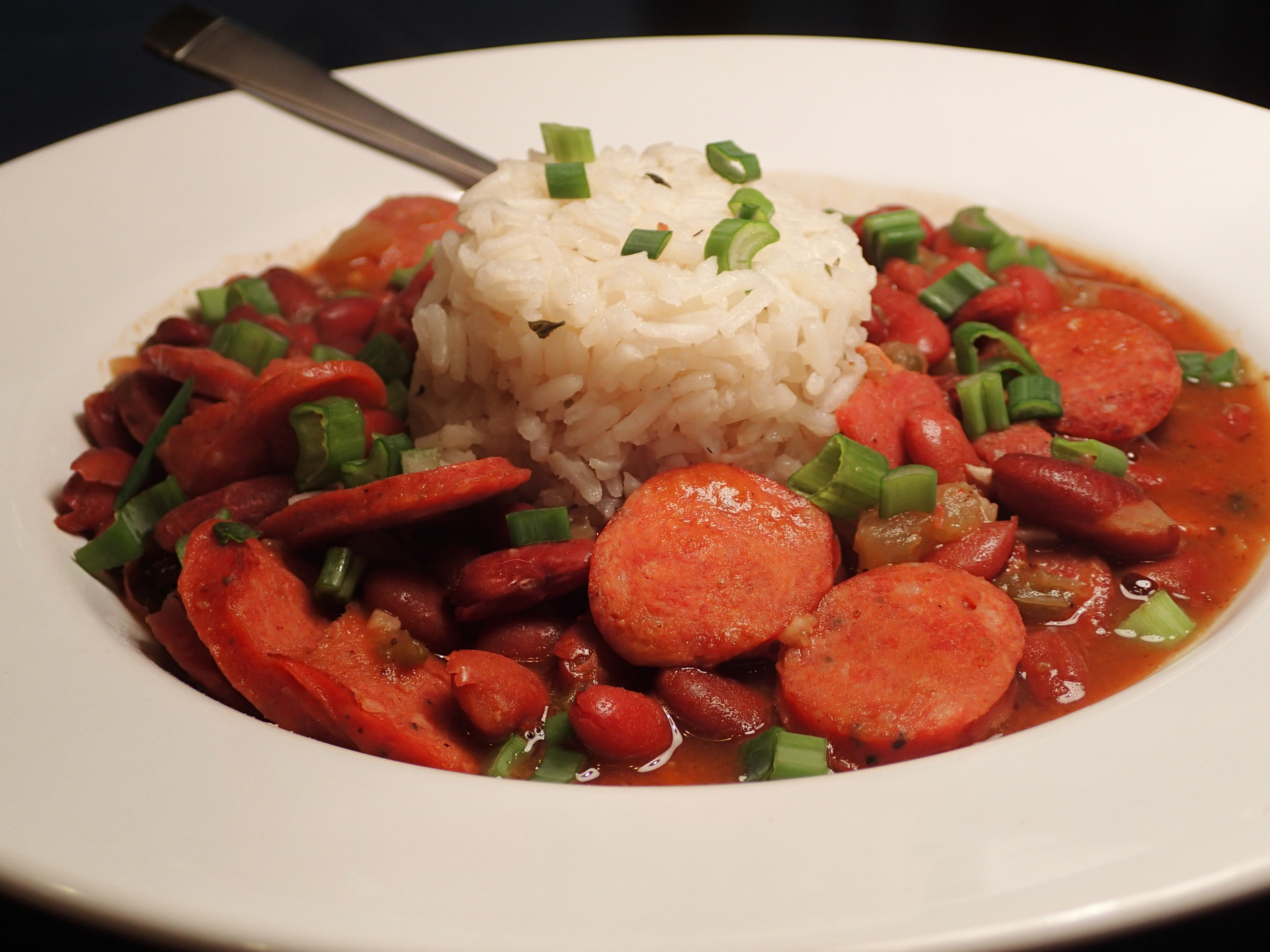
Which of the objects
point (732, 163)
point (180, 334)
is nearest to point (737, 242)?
point (732, 163)

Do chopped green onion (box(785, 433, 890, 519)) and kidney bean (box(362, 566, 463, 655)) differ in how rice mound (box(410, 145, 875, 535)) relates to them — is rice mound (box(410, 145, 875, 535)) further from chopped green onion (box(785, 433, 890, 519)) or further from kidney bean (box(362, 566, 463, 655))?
kidney bean (box(362, 566, 463, 655))

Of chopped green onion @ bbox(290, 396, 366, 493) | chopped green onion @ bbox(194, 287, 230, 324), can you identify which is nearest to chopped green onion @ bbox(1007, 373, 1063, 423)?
chopped green onion @ bbox(290, 396, 366, 493)

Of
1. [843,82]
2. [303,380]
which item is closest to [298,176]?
[303,380]

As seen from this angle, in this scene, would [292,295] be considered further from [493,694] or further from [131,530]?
[493,694]

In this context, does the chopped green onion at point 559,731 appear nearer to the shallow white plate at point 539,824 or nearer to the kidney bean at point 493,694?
the kidney bean at point 493,694

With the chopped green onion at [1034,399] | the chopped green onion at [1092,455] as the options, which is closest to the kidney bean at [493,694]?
the chopped green onion at [1092,455]

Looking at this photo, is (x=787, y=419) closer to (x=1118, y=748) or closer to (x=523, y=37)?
(x=1118, y=748)
